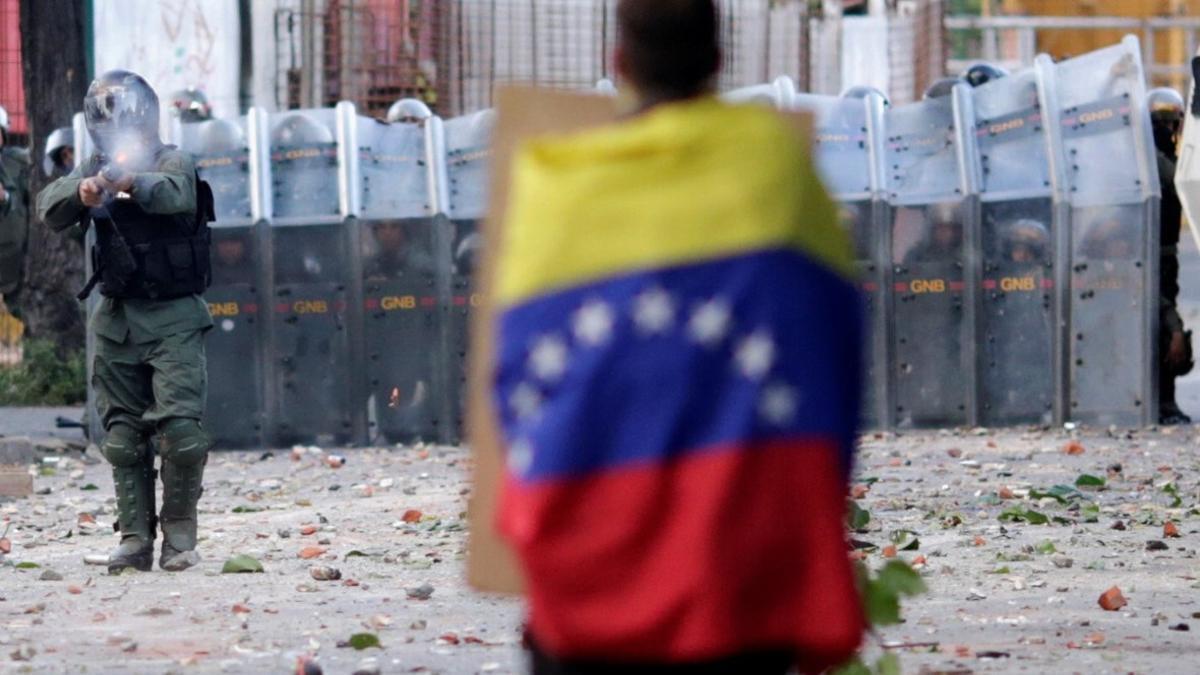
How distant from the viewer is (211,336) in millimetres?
13852

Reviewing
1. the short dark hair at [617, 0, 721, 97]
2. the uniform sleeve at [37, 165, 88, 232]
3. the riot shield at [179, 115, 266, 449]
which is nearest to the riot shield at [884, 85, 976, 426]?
the riot shield at [179, 115, 266, 449]

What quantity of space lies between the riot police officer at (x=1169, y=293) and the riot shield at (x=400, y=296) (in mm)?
4616

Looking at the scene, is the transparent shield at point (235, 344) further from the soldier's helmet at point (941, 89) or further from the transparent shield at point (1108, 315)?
the transparent shield at point (1108, 315)

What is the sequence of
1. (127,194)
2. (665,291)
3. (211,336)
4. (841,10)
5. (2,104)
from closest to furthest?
(665,291)
(127,194)
(211,336)
(2,104)
(841,10)

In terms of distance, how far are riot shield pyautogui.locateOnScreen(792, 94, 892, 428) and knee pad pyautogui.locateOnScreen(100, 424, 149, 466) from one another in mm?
6682

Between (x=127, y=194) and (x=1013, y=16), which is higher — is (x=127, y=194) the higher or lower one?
the lower one

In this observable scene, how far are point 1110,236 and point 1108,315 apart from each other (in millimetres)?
499

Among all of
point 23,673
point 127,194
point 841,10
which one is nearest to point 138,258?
point 127,194

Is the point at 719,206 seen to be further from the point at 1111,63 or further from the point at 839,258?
the point at 1111,63

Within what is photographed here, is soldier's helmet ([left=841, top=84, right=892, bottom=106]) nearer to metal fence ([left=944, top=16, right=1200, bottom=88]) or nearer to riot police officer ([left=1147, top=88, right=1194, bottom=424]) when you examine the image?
riot police officer ([left=1147, top=88, right=1194, bottom=424])

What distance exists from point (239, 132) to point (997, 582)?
25.2ft

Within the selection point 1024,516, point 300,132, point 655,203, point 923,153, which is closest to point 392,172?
point 300,132

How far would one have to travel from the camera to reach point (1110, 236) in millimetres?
13945

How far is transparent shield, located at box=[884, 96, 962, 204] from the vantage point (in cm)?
1409
